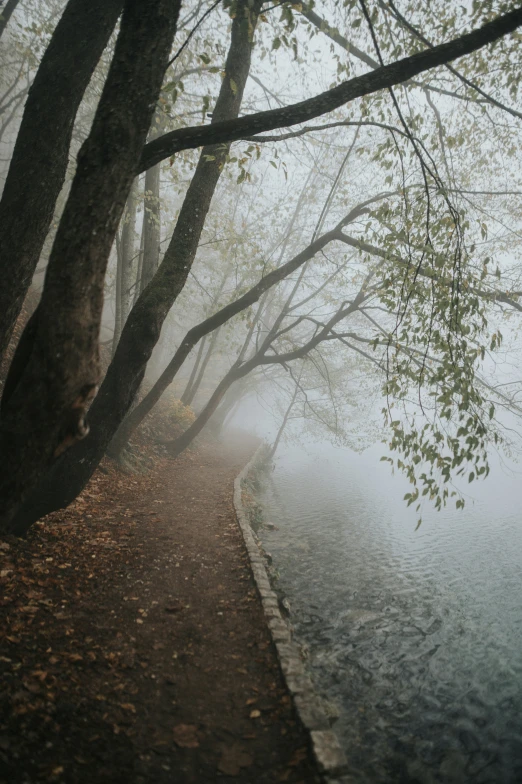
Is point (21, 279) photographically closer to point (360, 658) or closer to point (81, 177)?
point (81, 177)

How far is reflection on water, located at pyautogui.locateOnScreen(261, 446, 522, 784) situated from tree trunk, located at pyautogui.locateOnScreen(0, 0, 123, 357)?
5574 millimetres

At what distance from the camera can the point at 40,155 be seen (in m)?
4.36

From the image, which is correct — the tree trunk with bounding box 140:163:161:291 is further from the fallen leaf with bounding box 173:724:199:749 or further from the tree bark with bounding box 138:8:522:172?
the fallen leaf with bounding box 173:724:199:749

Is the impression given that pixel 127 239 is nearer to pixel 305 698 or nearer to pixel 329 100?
pixel 329 100

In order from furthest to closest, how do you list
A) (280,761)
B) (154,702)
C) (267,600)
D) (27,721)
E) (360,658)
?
(360,658) < (267,600) < (154,702) < (280,761) < (27,721)

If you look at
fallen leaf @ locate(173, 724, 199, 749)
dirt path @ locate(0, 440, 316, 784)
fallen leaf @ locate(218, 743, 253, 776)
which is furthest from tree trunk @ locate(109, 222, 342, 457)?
fallen leaf @ locate(218, 743, 253, 776)

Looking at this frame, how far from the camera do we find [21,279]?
14.6 feet

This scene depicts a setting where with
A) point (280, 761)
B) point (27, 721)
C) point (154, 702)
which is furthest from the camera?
point (154, 702)

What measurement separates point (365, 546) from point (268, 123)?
34.7 feet

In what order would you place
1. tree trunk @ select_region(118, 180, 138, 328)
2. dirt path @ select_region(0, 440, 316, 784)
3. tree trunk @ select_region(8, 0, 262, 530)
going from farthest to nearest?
tree trunk @ select_region(118, 180, 138, 328), tree trunk @ select_region(8, 0, 262, 530), dirt path @ select_region(0, 440, 316, 784)

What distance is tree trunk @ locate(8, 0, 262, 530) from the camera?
4844 millimetres

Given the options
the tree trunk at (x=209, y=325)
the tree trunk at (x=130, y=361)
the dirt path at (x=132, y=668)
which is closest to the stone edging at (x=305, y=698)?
the dirt path at (x=132, y=668)

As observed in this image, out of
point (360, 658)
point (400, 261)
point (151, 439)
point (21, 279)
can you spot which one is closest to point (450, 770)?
point (360, 658)

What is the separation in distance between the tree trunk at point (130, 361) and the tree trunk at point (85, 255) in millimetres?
1644
